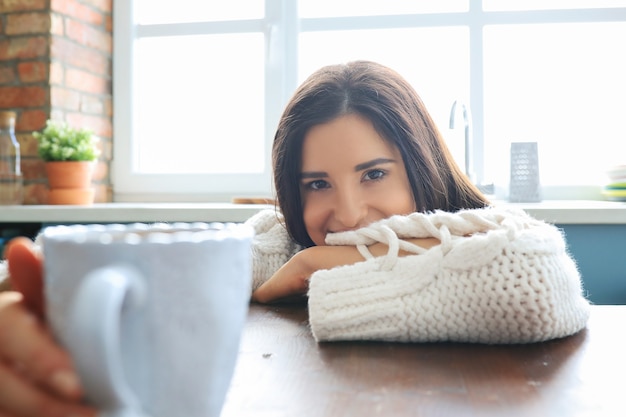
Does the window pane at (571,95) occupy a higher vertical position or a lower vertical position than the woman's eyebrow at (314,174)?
higher

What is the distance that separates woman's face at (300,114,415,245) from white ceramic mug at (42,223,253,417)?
29.2 inches

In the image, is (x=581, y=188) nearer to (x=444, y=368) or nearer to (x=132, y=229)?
(x=444, y=368)

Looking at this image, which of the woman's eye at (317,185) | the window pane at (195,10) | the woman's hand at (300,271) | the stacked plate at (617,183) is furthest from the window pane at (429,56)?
the woman's hand at (300,271)

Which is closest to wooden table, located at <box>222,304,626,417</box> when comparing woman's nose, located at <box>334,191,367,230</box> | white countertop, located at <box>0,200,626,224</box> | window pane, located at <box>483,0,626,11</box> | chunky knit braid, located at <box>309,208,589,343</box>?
chunky knit braid, located at <box>309,208,589,343</box>

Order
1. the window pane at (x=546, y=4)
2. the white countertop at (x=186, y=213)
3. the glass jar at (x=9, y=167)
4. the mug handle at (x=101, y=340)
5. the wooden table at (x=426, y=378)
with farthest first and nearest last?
the window pane at (x=546, y=4) → the glass jar at (x=9, y=167) → the white countertop at (x=186, y=213) → the wooden table at (x=426, y=378) → the mug handle at (x=101, y=340)

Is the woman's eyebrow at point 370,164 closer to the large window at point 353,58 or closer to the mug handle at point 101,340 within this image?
the mug handle at point 101,340

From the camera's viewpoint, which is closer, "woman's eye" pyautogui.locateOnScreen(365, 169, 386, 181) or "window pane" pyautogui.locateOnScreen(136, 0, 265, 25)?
"woman's eye" pyautogui.locateOnScreen(365, 169, 386, 181)

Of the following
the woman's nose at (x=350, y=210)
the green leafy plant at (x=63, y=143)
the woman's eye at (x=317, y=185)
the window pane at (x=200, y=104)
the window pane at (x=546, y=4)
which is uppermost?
the window pane at (x=546, y=4)

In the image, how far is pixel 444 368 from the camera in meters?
0.48

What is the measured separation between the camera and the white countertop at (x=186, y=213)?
1.77 m

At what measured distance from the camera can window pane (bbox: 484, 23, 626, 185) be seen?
242 centimetres

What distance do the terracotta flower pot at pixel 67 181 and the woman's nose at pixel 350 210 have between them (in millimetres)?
1462

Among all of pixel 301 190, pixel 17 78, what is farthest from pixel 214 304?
pixel 17 78

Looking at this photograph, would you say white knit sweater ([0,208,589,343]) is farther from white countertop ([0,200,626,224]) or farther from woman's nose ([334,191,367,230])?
white countertop ([0,200,626,224])
